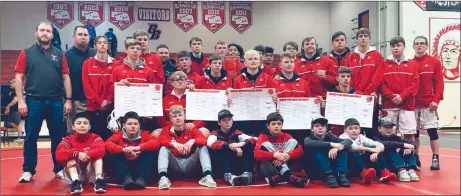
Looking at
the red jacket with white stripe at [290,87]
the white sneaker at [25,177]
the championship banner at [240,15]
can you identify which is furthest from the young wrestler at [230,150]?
the championship banner at [240,15]

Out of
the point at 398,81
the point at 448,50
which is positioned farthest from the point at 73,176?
the point at 448,50

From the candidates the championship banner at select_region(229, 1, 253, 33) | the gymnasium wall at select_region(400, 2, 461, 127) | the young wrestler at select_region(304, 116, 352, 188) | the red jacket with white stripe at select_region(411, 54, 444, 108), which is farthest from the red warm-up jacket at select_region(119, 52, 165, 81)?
the championship banner at select_region(229, 1, 253, 33)

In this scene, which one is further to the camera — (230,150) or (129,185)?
(230,150)

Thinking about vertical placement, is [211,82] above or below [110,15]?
below

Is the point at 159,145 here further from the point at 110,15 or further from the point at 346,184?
the point at 110,15

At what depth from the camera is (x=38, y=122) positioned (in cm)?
528

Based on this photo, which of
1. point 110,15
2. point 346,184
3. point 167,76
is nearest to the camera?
point 346,184

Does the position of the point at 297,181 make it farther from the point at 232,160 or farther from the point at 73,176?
the point at 73,176

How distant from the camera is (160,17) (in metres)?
15.9

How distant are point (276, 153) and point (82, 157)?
7.07 ft

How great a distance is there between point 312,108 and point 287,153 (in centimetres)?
87

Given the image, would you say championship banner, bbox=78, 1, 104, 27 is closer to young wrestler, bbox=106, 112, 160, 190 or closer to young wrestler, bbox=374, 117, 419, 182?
young wrestler, bbox=106, 112, 160, 190

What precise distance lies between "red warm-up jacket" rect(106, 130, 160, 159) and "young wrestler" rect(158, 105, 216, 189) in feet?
0.40

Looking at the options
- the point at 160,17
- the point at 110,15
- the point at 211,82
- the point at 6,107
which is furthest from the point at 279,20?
the point at 211,82
